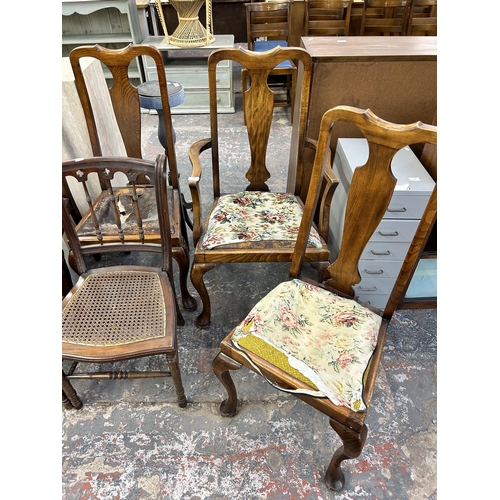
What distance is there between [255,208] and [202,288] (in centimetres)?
48

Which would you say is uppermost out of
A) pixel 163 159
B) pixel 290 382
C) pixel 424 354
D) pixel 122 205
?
pixel 163 159

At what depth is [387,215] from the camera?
1492 millimetres

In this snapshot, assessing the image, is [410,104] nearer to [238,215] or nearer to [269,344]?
[238,215]

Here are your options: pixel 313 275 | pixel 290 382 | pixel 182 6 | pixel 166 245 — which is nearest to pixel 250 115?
pixel 166 245

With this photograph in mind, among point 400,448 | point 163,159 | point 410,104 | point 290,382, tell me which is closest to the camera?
point 290,382

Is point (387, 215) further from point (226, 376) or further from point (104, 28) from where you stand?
point (104, 28)

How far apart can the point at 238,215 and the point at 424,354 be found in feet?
3.73

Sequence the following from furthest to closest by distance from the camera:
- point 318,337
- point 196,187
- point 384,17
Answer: point 384,17 → point 196,187 → point 318,337

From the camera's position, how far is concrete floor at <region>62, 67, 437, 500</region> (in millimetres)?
1251

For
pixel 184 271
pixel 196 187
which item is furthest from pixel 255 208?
pixel 184 271

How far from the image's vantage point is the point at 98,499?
1.23 m

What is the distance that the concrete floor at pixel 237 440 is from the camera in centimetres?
125

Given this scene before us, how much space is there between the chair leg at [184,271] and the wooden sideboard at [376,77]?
0.95m

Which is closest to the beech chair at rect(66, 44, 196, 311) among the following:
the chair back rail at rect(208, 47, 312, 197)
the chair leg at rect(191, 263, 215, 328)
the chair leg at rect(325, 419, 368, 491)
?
the chair leg at rect(191, 263, 215, 328)
